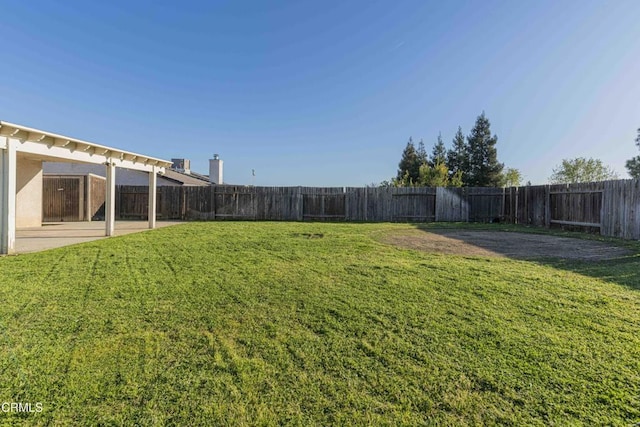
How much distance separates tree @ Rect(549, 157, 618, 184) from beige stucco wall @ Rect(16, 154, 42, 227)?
38.9m

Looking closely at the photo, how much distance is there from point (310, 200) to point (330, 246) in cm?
892

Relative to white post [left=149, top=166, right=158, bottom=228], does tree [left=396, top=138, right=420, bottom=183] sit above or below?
above

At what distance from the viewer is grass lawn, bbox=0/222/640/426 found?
1.77m

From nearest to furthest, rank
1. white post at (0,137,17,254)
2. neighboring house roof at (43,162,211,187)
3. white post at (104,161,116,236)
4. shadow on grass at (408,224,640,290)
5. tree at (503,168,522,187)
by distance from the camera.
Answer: shadow on grass at (408,224,640,290)
white post at (0,137,17,254)
white post at (104,161,116,236)
neighboring house roof at (43,162,211,187)
tree at (503,168,522,187)

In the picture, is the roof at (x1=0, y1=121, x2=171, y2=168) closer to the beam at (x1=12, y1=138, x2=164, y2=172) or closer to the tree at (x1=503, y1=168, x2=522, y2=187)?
the beam at (x1=12, y1=138, x2=164, y2=172)

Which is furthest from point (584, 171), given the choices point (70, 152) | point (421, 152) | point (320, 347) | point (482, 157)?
point (70, 152)

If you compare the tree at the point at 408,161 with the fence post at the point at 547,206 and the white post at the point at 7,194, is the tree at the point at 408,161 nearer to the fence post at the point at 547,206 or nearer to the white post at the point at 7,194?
the fence post at the point at 547,206

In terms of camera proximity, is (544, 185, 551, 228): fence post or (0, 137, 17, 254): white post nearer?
(0, 137, 17, 254): white post

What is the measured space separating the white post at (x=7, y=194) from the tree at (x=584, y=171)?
38.4 metres

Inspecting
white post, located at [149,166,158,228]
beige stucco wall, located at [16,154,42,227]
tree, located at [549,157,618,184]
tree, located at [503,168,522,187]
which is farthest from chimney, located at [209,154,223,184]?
tree, located at [549,157,618,184]

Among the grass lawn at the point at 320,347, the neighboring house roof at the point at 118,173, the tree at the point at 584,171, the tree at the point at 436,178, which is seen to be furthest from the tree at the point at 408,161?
the grass lawn at the point at 320,347

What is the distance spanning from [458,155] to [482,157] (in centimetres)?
316

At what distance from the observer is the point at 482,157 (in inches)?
1394

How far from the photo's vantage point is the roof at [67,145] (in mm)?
6051
